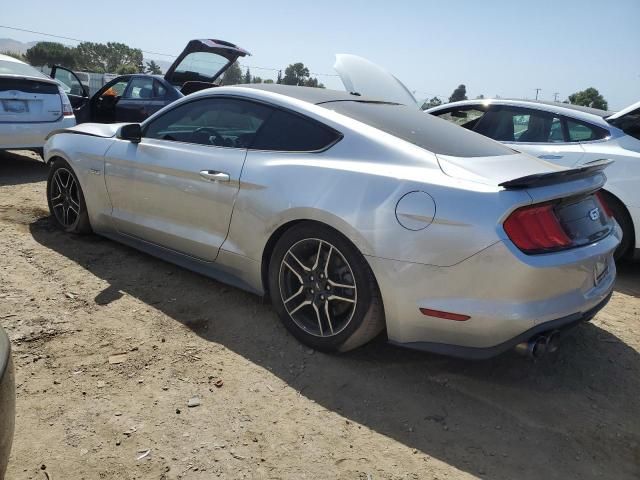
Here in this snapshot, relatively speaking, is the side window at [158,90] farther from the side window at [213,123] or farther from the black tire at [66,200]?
the side window at [213,123]

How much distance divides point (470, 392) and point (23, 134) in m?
6.23

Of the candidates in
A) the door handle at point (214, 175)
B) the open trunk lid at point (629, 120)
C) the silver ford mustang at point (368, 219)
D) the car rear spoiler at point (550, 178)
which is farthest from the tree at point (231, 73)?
the car rear spoiler at point (550, 178)

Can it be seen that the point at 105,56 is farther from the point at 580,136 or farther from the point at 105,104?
the point at 580,136

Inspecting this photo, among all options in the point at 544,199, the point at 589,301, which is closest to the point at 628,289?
the point at 589,301

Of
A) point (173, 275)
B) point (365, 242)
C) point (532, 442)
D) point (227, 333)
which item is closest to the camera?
point (532, 442)

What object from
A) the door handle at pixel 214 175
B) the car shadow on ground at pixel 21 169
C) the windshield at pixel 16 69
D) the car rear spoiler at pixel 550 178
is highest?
the windshield at pixel 16 69

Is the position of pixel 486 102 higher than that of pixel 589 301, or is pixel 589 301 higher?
pixel 486 102

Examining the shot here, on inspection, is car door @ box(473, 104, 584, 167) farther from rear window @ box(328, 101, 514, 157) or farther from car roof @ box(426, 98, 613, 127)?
rear window @ box(328, 101, 514, 157)

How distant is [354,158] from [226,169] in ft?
2.88

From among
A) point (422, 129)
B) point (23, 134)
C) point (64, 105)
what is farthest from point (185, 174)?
point (64, 105)

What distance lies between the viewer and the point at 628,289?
433 cm

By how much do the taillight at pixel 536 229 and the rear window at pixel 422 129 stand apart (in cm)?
57

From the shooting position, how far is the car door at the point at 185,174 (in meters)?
3.26

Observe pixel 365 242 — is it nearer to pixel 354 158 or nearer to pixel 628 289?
pixel 354 158
